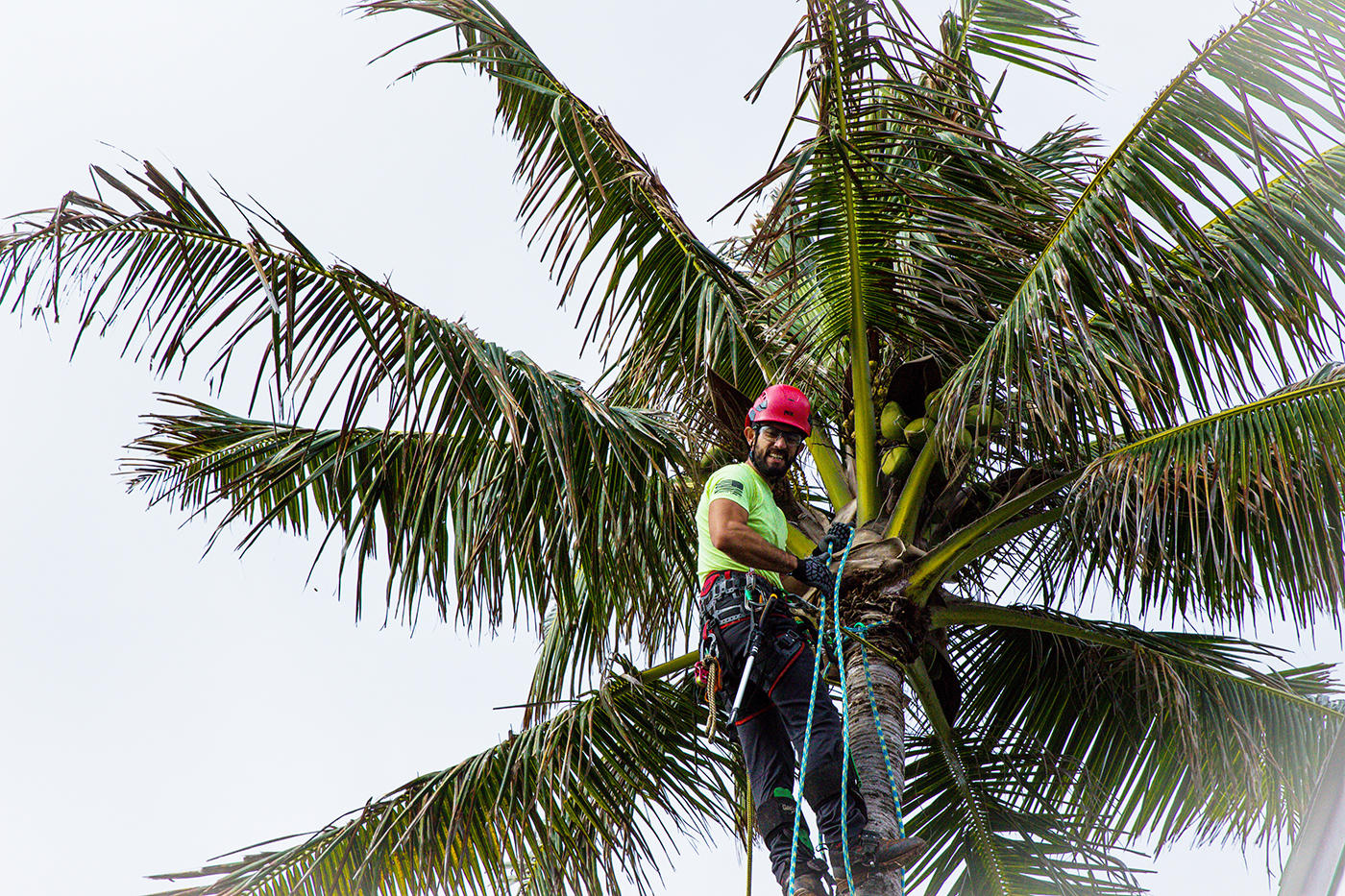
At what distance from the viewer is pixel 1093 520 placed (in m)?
5.93

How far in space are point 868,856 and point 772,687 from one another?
26.2 inches

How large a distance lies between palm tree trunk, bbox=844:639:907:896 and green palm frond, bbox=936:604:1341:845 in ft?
1.95

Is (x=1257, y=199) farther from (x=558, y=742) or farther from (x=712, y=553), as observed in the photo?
(x=558, y=742)

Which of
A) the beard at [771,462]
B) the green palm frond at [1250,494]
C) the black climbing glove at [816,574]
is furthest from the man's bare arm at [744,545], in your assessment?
the green palm frond at [1250,494]

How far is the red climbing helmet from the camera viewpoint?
5.09 m

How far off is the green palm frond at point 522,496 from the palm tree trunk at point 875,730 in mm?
1181

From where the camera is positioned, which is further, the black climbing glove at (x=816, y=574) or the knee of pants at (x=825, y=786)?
the black climbing glove at (x=816, y=574)

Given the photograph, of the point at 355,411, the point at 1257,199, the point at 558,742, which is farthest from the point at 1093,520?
the point at 355,411

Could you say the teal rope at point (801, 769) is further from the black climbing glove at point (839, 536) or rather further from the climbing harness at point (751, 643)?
the black climbing glove at point (839, 536)

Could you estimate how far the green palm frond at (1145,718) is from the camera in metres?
6.28

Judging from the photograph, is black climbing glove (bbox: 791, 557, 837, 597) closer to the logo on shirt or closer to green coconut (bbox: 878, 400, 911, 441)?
the logo on shirt

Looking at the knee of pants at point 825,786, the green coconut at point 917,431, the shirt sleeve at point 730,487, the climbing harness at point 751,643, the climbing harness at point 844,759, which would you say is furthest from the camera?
the green coconut at point 917,431

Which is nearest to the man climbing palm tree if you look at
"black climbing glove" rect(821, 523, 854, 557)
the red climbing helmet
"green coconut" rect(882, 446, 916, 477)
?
"black climbing glove" rect(821, 523, 854, 557)

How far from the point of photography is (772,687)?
466 cm
